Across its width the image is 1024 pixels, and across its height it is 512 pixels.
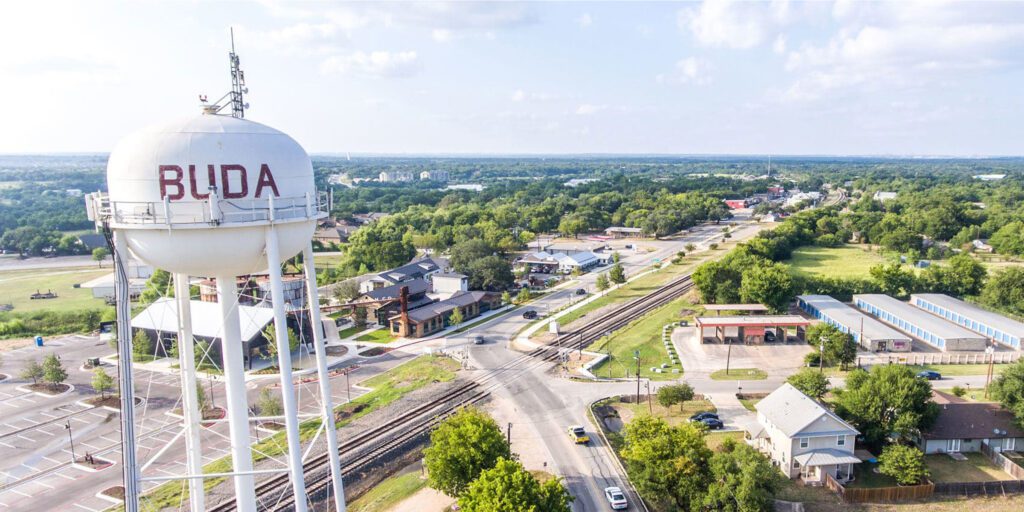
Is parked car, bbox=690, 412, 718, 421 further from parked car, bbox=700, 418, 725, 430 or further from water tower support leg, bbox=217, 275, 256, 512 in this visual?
water tower support leg, bbox=217, 275, 256, 512

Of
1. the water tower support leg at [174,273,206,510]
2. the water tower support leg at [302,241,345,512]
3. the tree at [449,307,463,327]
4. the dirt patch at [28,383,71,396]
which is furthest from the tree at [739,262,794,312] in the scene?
the dirt patch at [28,383,71,396]

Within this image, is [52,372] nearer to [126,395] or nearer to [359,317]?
[359,317]

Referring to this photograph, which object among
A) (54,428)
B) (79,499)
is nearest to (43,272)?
(54,428)

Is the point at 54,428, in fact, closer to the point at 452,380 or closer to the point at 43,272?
the point at 452,380

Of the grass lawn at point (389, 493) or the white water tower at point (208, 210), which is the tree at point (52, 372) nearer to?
the grass lawn at point (389, 493)

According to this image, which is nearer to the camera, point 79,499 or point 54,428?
point 79,499

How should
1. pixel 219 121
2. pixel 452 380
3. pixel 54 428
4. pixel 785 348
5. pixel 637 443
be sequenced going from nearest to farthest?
pixel 219 121, pixel 637 443, pixel 54 428, pixel 452 380, pixel 785 348
